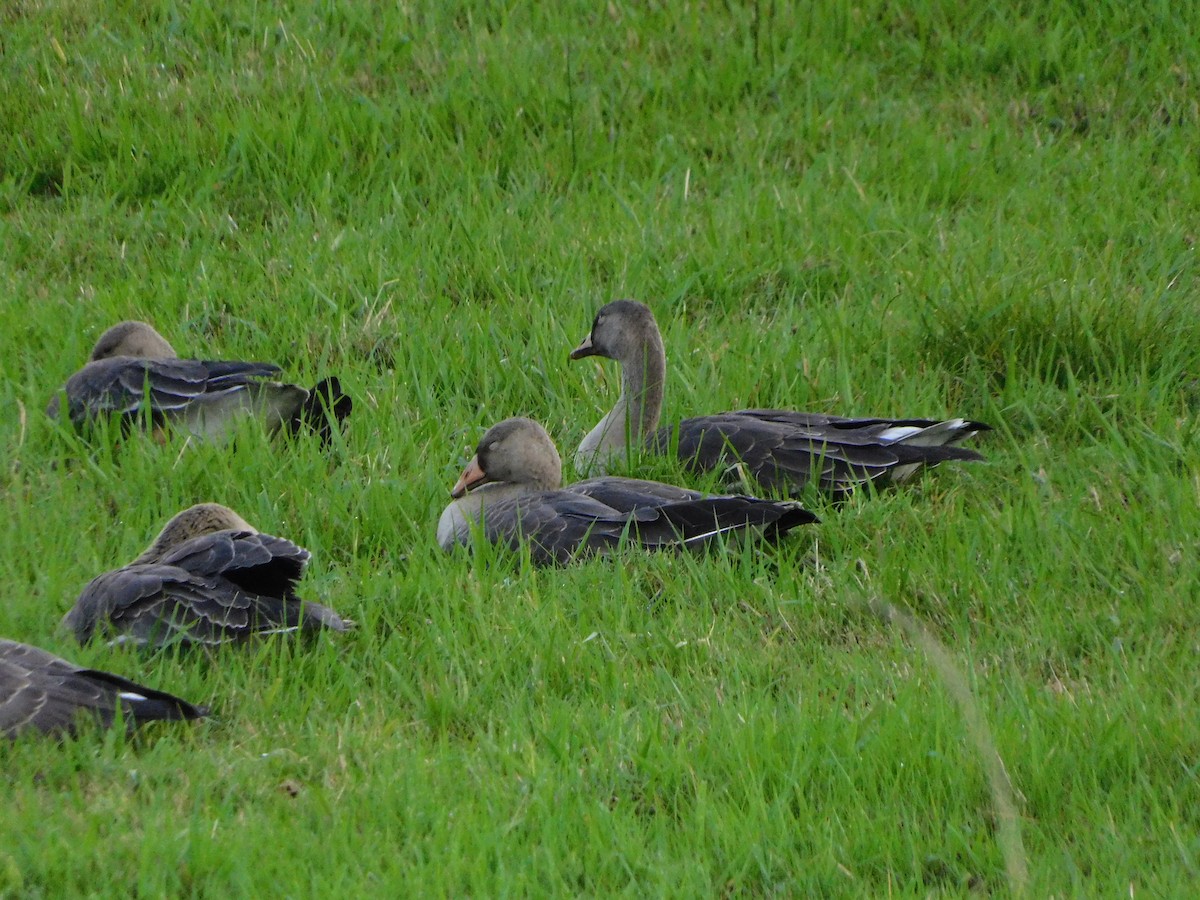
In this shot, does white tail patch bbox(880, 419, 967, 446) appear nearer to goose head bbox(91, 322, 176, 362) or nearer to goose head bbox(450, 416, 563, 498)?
goose head bbox(450, 416, 563, 498)

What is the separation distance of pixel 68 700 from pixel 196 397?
8.19 feet

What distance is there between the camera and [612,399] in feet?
23.6

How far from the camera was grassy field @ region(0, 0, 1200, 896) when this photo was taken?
13.0ft

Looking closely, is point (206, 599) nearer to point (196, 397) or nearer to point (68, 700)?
point (68, 700)

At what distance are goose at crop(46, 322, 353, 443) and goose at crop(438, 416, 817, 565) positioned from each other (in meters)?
0.84

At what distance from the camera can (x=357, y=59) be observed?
9.61m

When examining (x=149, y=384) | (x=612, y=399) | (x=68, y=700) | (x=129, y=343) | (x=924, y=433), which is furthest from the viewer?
(x=612, y=399)

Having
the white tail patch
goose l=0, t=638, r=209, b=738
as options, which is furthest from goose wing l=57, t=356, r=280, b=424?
the white tail patch

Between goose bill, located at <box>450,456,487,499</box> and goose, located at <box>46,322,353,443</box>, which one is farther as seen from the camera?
goose, located at <box>46,322,353,443</box>

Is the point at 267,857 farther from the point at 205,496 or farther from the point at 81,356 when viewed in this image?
the point at 81,356

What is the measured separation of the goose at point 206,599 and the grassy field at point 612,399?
0.11 metres

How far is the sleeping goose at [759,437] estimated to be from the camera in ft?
20.0

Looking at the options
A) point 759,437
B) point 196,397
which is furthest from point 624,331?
point 196,397

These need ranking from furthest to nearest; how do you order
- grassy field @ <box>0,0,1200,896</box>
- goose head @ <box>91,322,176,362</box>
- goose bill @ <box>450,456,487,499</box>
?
goose head @ <box>91,322,176,362</box>
goose bill @ <box>450,456,487,499</box>
grassy field @ <box>0,0,1200,896</box>
